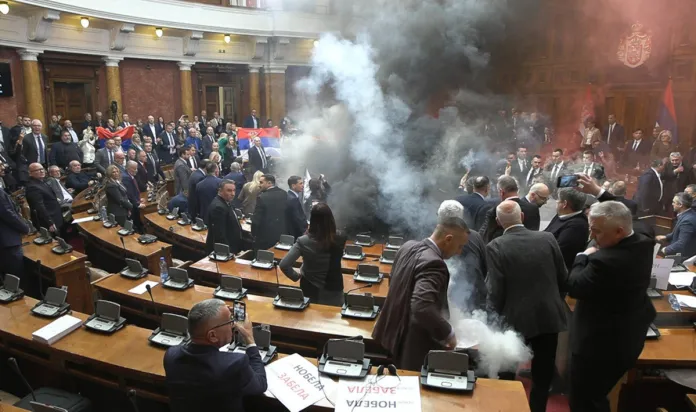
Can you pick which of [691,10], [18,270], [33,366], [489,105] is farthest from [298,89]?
[33,366]

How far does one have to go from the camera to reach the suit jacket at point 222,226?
21.6ft

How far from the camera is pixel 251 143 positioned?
13359 mm

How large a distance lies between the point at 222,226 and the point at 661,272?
4.81m

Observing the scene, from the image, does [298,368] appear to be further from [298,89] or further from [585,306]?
[298,89]

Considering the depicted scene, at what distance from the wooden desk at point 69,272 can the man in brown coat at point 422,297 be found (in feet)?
14.3

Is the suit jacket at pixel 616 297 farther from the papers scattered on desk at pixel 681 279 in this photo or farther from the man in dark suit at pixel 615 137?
the man in dark suit at pixel 615 137

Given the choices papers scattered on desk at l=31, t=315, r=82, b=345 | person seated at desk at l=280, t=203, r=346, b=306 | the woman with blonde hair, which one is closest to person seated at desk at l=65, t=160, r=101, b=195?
the woman with blonde hair

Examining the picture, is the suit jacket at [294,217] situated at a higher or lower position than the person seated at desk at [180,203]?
higher

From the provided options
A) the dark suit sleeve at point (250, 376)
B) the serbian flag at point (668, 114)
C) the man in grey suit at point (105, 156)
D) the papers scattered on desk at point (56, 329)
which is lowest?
the papers scattered on desk at point (56, 329)

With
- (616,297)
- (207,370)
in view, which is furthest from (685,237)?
(207,370)

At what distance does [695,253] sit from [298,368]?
18.0 feet

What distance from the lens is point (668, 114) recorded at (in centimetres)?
1327

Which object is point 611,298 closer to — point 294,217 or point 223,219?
point 294,217

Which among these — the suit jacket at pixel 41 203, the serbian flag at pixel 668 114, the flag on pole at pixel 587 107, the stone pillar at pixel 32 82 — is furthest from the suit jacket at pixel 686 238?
the stone pillar at pixel 32 82
